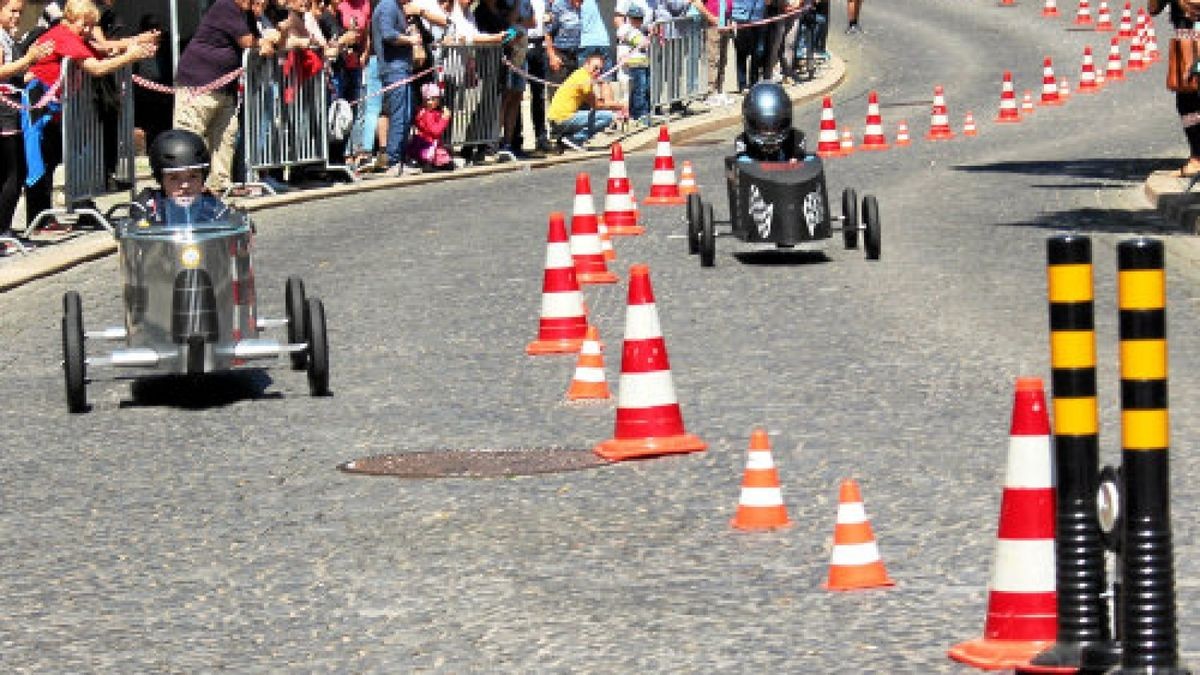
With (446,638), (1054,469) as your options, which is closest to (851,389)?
(446,638)

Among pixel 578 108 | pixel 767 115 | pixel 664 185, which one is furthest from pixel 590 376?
pixel 578 108

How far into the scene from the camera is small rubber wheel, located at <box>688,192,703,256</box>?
1918 centimetres


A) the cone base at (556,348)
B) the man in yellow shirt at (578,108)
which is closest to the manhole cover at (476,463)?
the cone base at (556,348)

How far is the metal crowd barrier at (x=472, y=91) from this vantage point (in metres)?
27.8

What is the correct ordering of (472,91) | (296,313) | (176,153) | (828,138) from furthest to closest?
1. (828,138)
2. (472,91)
3. (176,153)
4. (296,313)

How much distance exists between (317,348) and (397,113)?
13392 millimetres

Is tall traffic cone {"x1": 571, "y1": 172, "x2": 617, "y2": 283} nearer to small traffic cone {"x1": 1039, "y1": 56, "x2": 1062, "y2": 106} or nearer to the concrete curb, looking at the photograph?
the concrete curb

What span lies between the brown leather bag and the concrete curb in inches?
280

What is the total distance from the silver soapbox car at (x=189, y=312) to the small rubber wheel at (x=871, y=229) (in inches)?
228

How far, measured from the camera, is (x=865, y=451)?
452 inches

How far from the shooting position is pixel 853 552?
8773 mm

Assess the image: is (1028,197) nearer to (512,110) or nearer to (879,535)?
(512,110)

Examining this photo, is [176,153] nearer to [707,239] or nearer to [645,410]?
[645,410]

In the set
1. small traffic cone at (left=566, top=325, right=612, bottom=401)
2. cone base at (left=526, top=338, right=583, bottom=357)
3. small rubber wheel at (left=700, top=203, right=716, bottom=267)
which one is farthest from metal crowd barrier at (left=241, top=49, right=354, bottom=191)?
small traffic cone at (left=566, top=325, right=612, bottom=401)
